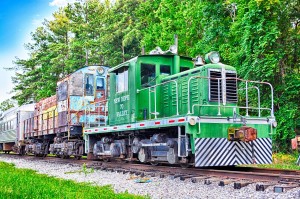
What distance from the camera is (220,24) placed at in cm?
2150

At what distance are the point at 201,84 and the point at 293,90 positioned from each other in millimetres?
8598

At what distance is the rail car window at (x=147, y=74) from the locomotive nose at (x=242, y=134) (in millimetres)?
3250

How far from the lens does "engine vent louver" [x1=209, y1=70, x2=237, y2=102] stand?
10.1 m

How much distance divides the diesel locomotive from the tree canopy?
5115mm

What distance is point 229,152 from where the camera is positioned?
9617mm

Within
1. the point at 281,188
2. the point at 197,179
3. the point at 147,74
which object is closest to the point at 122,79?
the point at 147,74

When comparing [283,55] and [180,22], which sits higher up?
[180,22]

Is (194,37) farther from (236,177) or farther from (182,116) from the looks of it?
(236,177)

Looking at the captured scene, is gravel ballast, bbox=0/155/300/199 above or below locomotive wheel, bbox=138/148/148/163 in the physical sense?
below

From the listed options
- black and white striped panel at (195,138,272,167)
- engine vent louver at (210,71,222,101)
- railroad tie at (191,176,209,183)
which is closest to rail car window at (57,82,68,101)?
engine vent louver at (210,71,222,101)

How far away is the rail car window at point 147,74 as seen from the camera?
464 inches

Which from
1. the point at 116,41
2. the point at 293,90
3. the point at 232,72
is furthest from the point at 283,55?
the point at 116,41

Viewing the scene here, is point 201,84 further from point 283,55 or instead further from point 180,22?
point 180,22

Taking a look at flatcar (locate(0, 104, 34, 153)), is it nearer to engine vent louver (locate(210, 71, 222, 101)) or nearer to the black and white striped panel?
engine vent louver (locate(210, 71, 222, 101))
